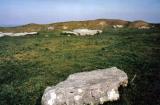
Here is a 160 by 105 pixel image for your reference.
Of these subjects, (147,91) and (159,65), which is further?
(159,65)

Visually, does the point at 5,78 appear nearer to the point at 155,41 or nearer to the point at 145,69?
the point at 145,69

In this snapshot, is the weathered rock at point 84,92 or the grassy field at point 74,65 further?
the grassy field at point 74,65

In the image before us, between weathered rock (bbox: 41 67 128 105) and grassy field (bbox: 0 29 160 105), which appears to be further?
grassy field (bbox: 0 29 160 105)

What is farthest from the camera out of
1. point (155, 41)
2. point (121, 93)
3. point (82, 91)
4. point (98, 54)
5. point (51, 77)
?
point (155, 41)

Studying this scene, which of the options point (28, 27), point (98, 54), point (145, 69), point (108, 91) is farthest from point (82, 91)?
point (28, 27)

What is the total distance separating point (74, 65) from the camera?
2294cm

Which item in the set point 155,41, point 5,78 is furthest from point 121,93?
point 155,41

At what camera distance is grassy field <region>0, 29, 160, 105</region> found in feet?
54.6

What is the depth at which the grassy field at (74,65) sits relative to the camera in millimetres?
16656

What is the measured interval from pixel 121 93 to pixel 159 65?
6224mm

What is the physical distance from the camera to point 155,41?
31.3 meters

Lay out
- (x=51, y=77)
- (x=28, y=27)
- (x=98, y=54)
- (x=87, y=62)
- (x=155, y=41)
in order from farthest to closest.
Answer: (x=28, y=27) < (x=155, y=41) < (x=98, y=54) < (x=87, y=62) < (x=51, y=77)

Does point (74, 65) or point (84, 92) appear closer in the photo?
point (84, 92)

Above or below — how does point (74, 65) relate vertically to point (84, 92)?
below
